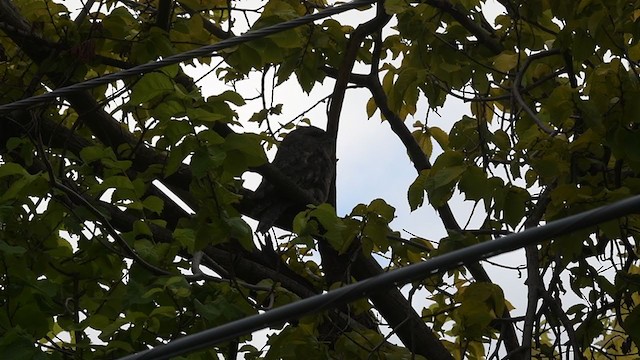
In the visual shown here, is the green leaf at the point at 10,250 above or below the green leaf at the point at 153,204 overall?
below

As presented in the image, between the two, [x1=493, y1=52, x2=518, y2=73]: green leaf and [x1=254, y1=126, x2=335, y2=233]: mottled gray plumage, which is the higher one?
[x1=254, y1=126, x2=335, y2=233]: mottled gray plumage

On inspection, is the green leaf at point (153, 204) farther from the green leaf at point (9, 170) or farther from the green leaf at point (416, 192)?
the green leaf at point (416, 192)

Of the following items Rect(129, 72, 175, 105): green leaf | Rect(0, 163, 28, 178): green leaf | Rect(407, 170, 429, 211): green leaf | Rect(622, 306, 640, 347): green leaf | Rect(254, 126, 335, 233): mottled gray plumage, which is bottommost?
Rect(622, 306, 640, 347): green leaf

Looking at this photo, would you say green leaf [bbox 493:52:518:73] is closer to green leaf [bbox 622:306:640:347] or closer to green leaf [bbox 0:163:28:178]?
green leaf [bbox 622:306:640:347]

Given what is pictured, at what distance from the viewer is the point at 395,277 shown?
74.0 inches

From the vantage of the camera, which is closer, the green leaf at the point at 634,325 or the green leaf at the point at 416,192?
the green leaf at the point at 634,325

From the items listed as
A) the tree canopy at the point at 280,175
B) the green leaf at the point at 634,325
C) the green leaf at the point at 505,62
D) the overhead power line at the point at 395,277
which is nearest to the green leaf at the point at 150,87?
the tree canopy at the point at 280,175

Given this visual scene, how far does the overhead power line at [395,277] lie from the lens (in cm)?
179

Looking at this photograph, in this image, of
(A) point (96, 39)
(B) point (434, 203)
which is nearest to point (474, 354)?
(B) point (434, 203)

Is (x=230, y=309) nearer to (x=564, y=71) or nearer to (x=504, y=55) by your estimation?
(x=504, y=55)

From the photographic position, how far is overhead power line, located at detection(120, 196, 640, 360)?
5.89 ft

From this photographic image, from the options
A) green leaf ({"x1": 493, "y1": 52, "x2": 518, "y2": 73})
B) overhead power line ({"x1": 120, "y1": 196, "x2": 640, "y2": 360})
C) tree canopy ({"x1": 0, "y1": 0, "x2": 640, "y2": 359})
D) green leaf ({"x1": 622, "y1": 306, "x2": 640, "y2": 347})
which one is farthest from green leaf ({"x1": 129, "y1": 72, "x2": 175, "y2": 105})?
green leaf ({"x1": 622, "y1": 306, "x2": 640, "y2": 347})

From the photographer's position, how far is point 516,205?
361cm

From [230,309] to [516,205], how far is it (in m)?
1.19
